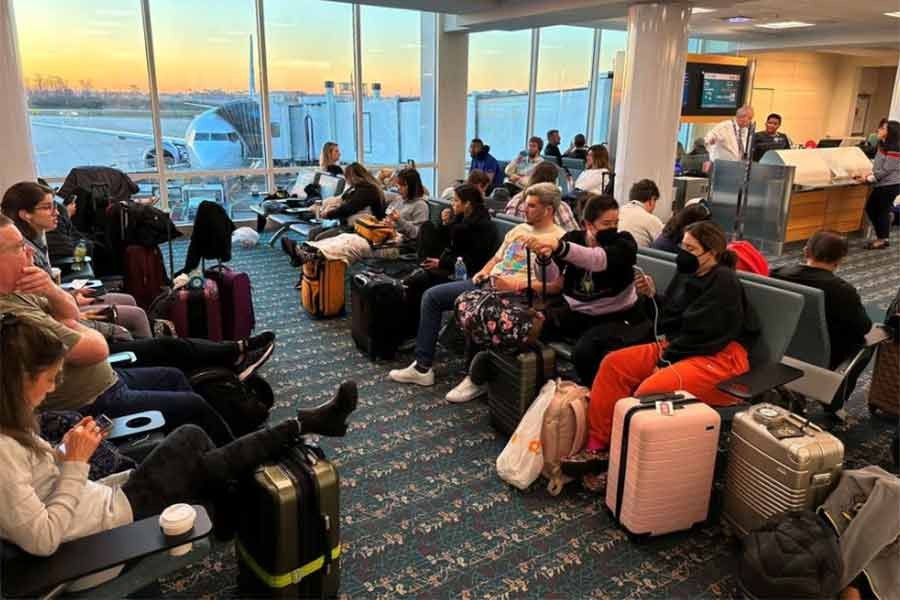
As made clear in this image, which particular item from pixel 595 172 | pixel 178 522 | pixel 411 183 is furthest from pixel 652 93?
pixel 178 522

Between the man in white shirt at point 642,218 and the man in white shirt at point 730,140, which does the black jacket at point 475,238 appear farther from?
the man in white shirt at point 730,140

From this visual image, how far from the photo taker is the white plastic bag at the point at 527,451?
2.79 m

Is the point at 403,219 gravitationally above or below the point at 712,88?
below

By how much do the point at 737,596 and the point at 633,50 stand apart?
5367mm

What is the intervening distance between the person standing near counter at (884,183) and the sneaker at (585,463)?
6.77 m

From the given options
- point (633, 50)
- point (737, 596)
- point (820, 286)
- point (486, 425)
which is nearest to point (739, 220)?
point (633, 50)

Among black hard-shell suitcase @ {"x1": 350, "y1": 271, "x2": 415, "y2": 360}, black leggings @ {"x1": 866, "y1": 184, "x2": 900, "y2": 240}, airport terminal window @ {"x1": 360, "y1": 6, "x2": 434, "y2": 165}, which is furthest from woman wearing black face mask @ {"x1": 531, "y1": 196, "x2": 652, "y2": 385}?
airport terminal window @ {"x1": 360, "y1": 6, "x2": 434, "y2": 165}

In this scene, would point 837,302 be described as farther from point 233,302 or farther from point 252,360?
point 233,302

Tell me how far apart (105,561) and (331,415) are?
0.86 m

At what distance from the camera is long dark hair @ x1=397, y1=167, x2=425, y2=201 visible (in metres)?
5.38

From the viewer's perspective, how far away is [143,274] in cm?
473

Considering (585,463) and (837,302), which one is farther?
(837,302)

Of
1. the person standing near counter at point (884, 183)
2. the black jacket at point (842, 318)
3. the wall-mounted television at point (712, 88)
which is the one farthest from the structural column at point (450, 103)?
the black jacket at point (842, 318)

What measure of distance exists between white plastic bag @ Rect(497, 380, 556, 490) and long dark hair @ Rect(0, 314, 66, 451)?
184 cm
